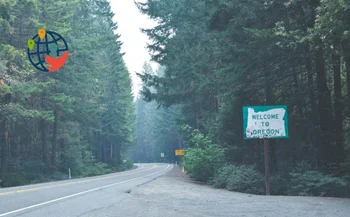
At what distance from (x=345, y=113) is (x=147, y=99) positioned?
67.7 feet

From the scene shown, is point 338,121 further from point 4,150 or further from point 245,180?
point 4,150

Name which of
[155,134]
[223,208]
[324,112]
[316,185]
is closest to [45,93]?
[324,112]

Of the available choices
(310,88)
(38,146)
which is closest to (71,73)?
(38,146)

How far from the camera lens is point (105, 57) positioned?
56031 millimetres

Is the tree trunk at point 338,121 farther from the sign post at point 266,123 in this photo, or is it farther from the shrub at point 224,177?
the shrub at point 224,177

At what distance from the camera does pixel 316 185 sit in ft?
49.4

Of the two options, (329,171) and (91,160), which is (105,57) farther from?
(329,171)

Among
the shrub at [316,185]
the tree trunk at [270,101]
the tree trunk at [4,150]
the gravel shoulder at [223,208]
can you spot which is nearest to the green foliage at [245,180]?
the tree trunk at [270,101]

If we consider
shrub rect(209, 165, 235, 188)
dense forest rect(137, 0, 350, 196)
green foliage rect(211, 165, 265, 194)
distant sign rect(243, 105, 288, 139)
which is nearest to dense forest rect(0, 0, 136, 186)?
dense forest rect(137, 0, 350, 196)

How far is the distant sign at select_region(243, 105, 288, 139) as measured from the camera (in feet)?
52.6

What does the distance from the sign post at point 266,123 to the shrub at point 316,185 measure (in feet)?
3.82

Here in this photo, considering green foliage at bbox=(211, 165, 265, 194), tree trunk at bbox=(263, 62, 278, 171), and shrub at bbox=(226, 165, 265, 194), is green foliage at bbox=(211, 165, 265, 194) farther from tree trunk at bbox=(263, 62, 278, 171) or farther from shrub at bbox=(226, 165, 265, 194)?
tree trunk at bbox=(263, 62, 278, 171)

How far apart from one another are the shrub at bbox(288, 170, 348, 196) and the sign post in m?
1.16

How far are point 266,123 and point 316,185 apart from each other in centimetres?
303
